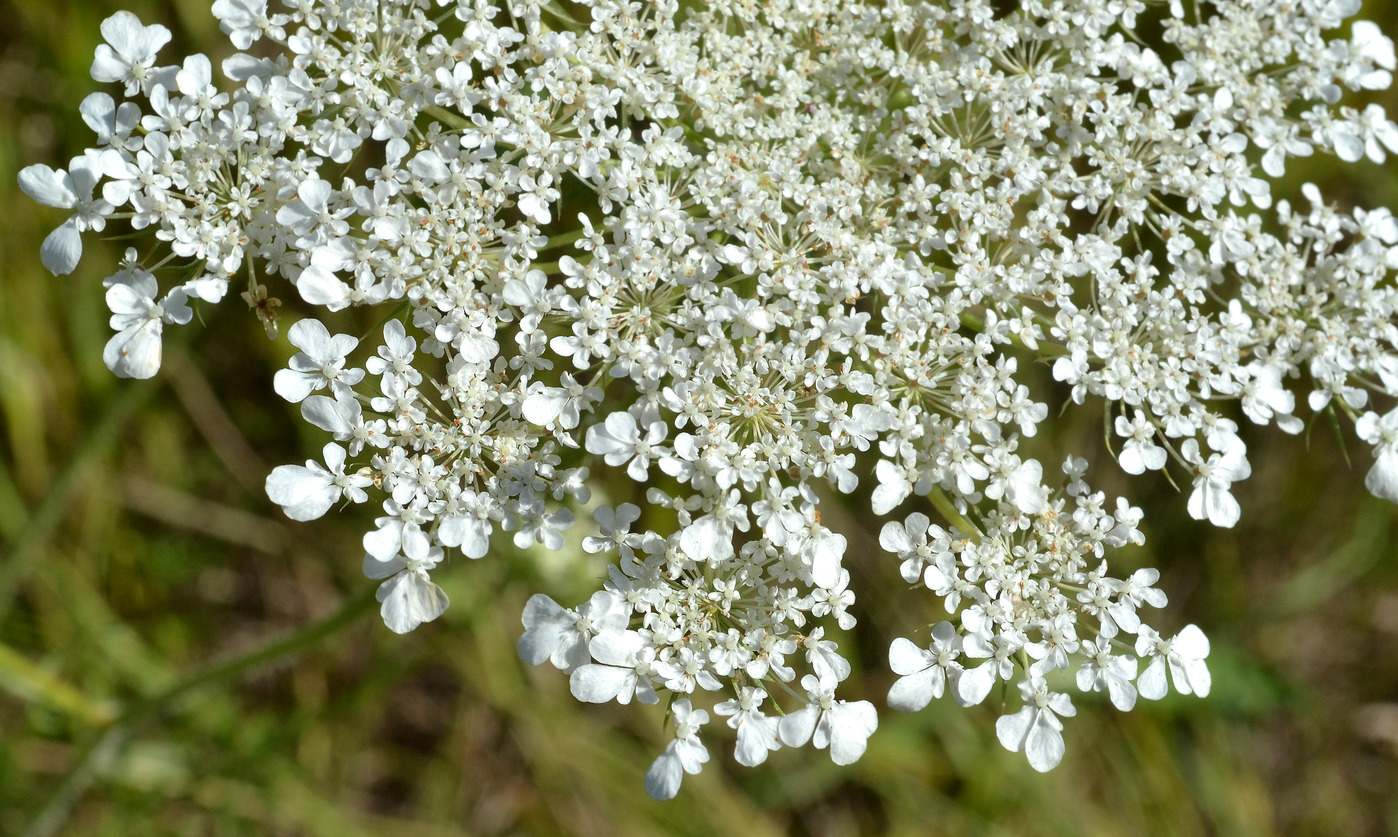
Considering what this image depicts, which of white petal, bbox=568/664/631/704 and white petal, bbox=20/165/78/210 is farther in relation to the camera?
white petal, bbox=20/165/78/210

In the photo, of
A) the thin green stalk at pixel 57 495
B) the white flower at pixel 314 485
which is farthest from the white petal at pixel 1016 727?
the thin green stalk at pixel 57 495

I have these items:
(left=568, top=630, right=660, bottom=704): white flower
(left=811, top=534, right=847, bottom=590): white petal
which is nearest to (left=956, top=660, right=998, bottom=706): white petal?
(left=811, top=534, right=847, bottom=590): white petal

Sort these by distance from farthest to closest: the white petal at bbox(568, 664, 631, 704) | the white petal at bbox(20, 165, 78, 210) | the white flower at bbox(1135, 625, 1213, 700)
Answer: the white flower at bbox(1135, 625, 1213, 700) < the white petal at bbox(20, 165, 78, 210) < the white petal at bbox(568, 664, 631, 704)

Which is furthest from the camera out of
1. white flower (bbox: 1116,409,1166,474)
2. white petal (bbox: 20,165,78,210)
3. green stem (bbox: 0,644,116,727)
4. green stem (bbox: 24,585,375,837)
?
green stem (bbox: 0,644,116,727)

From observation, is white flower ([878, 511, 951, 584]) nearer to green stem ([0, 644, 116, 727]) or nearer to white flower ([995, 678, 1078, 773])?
white flower ([995, 678, 1078, 773])

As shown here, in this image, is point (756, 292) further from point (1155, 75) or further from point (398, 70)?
point (1155, 75)

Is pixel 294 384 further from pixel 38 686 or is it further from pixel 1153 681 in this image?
pixel 1153 681

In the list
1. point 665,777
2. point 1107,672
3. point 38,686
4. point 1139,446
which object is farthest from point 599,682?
point 38,686

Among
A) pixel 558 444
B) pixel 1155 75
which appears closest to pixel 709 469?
pixel 558 444
